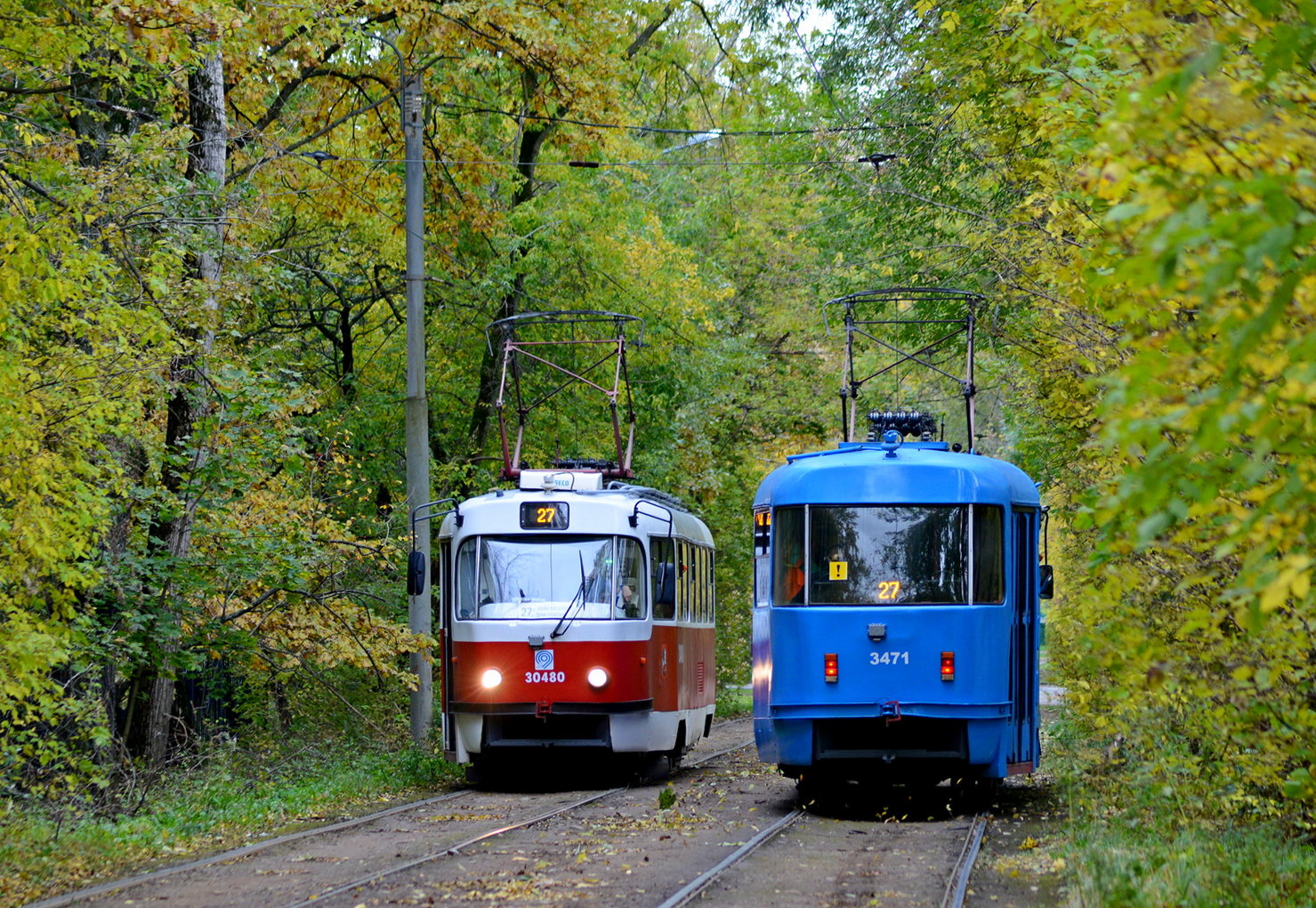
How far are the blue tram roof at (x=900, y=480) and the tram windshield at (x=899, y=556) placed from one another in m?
0.09

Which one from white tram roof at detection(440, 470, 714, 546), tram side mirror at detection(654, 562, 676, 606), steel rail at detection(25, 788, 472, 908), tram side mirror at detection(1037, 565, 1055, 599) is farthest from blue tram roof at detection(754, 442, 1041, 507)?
steel rail at detection(25, 788, 472, 908)

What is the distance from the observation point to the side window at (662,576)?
16.9 m

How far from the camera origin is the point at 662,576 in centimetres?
1678

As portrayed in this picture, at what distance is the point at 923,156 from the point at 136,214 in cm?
998

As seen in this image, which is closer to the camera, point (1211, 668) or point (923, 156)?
point (1211, 668)

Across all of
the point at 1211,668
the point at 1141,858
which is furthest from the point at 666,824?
the point at 1211,668

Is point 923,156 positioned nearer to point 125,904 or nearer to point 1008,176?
point 1008,176

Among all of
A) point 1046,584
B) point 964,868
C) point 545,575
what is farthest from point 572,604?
point 964,868

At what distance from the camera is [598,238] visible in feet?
86.7

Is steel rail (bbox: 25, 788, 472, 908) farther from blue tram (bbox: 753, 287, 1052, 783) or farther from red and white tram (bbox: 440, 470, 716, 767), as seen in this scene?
blue tram (bbox: 753, 287, 1052, 783)

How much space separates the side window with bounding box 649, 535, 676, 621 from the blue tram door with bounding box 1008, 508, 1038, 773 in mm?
4104

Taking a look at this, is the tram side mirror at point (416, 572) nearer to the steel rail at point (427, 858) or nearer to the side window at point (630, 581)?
the side window at point (630, 581)

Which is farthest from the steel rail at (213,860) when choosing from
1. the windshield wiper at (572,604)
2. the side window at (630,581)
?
the side window at (630,581)

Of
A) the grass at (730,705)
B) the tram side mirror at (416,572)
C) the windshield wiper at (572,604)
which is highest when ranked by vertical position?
the tram side mirror at (416,572)
